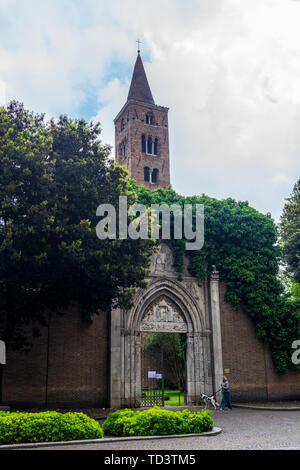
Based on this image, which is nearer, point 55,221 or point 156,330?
point 55,221

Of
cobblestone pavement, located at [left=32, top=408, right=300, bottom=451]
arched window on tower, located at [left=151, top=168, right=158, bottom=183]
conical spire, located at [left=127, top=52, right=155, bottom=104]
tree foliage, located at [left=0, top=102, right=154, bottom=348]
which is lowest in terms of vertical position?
cobblestone pavement, located at [left=32, top=408, right=300, bottom=451]

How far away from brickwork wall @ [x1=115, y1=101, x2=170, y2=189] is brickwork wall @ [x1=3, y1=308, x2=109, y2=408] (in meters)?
32.0

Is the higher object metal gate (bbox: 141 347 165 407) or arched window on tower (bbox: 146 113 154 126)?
arched window on tower (bbox: 146 113 154 126)

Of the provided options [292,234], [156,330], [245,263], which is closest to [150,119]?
[292,234]

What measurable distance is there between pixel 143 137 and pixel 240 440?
148 feet

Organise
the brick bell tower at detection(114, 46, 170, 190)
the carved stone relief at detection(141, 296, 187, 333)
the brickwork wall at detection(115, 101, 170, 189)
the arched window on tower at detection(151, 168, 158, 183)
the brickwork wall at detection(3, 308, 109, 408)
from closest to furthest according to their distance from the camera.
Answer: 1. the brickwork wall at detection(3, 308, 109, 408)
2. the carved stone relief at detection(141, 296, 187, 333)
3. the brickwork wall at detection(115, 101, 170, 189)
4. the brick bell tower at detection(114, 46, 170, 190)
5. the arched window on tower at detection(151, 168, 158, 183)

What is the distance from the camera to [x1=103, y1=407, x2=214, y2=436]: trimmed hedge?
10500 millimetres

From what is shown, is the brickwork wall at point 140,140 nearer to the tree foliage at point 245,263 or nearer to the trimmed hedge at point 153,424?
the tree foliage at point 245,263

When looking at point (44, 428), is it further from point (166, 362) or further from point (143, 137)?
point (143, 137)

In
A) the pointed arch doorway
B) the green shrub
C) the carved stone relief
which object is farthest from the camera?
the carved stone relief

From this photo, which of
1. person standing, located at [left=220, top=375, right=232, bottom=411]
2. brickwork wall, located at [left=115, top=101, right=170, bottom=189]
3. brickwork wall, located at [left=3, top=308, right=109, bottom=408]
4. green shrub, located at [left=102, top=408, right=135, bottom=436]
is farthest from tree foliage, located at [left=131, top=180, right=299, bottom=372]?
brickwork wall, located at [left=115, top=101, right=170, bottom=189]

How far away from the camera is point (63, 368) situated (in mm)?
18609

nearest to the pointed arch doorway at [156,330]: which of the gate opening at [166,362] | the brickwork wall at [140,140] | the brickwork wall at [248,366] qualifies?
the brickwork wall at [248,366]

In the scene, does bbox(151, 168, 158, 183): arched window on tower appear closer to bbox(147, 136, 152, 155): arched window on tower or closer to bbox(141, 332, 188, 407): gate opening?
bbox(147, 136, 152, 155): arched window on tower
